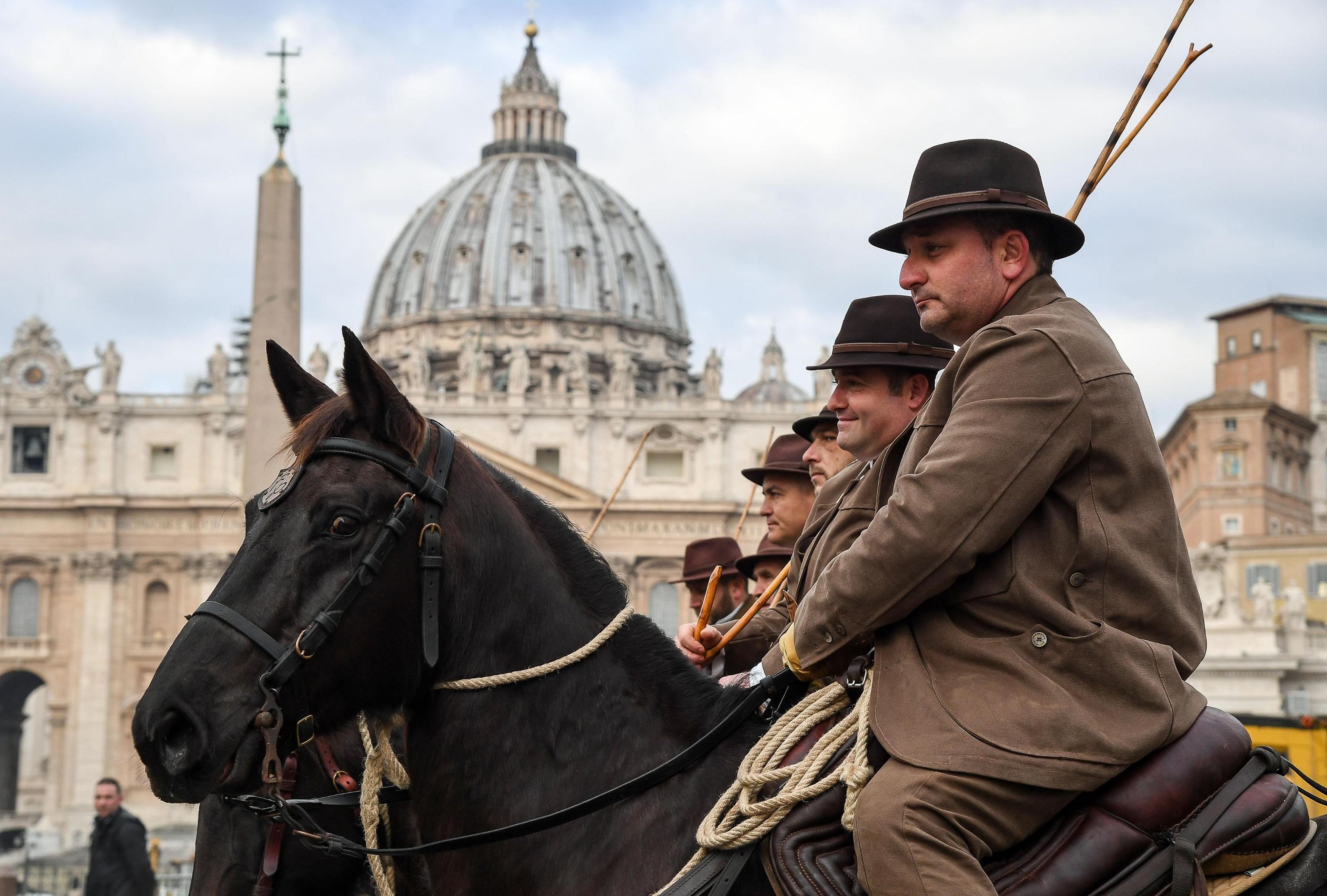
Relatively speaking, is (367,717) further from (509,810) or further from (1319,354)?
(1319,354)

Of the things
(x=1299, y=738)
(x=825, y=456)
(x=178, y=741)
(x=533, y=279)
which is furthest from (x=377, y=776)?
(x=533, y=279)

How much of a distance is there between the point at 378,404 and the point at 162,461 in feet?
192

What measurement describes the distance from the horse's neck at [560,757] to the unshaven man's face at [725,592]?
502 centimetres

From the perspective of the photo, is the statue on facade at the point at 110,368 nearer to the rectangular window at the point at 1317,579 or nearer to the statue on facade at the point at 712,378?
the statue on facade at the point at 712,378

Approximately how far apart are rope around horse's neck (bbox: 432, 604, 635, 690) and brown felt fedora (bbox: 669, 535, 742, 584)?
504 cm

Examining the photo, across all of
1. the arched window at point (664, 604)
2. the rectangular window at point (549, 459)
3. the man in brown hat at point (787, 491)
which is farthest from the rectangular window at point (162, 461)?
the man in brown hat at point (787, 491)

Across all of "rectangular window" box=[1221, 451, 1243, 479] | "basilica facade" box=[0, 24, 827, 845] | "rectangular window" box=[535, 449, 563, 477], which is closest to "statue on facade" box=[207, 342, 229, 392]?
"basilica facade" box=[0, 24, 827, 845]

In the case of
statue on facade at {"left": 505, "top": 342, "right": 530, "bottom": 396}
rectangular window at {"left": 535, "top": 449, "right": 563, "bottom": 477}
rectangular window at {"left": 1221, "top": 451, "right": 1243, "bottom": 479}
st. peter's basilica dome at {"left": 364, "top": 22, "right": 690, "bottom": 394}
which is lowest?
rectangular window at {"left": 1221, "top": 451, "right": 1243, "bottom": 479}

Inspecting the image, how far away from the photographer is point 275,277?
655 inches

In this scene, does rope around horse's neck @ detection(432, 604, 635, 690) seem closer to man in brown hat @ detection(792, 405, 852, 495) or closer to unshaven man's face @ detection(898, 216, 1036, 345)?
unshaven man's face @ detection(898, 216, 1036, 345)

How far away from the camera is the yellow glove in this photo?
2877 mm

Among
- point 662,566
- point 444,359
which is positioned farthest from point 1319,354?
point 444,359

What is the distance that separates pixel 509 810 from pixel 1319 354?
203 ft

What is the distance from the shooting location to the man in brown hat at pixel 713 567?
26.9 feet
